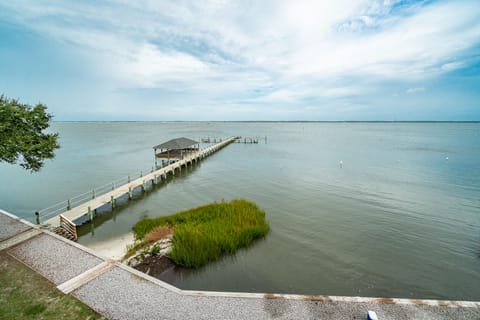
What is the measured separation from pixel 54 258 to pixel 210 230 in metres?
6.52

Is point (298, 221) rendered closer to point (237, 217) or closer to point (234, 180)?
point (237, 217)

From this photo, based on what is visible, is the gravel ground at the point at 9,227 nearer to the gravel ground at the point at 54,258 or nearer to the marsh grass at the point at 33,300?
the gravel ground at the point at 54,258

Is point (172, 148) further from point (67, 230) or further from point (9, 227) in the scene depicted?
point (9, 227)

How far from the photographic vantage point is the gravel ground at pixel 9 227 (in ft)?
35.1

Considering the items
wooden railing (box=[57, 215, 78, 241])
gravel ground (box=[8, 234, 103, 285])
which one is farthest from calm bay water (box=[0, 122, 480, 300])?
gravel ground (box=[8, 234, 103, 285])

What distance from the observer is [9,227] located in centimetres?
1145

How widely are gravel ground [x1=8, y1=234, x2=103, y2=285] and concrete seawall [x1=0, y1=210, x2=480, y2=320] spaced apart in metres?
0.04

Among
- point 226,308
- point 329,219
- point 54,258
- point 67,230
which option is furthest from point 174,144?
point 226,308

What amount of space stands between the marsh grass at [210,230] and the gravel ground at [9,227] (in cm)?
520

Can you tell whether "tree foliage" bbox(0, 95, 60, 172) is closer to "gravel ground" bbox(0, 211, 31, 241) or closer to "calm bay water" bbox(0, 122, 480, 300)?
"gravel ground" bbox(0, 211, 31, 241)

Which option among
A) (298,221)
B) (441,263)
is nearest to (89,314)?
(298,221)

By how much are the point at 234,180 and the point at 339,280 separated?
56.4ft

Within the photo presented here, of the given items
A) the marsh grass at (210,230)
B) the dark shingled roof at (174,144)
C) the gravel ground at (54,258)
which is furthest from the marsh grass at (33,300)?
the dark shingled roof at (174,144)

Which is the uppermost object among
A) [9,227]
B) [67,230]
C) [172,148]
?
[172,148]
